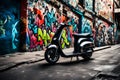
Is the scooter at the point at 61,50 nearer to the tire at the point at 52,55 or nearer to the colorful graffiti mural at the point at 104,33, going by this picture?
the tire at the point at 52,55

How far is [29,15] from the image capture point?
32.4 feet

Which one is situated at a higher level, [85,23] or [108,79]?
[85,23]

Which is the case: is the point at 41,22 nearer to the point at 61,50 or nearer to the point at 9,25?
the point at 9,25

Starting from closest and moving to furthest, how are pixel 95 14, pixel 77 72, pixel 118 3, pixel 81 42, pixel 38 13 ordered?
pixel 77 72 < pixel 81 42 < pixel 38 13 < pixel 95 14 < pixel 118 3

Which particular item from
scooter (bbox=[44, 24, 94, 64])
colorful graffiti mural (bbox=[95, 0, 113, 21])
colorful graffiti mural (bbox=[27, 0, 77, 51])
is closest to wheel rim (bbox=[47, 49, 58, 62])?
scooter (bbox=[44, 24, 94, 64])

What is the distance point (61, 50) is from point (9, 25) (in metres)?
3.10

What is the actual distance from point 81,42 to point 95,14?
12.0 meters

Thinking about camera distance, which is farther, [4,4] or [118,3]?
[118,3]

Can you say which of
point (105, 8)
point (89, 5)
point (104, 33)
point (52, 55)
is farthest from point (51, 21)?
point (105, 8)

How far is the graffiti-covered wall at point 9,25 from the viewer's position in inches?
335

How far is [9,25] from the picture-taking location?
29.2ft

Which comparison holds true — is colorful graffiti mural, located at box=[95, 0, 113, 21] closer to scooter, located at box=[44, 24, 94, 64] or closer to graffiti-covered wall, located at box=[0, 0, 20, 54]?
graffiti-covered wall, located at box=[0, 0, 20, 54]

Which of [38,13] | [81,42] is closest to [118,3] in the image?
[38,13]

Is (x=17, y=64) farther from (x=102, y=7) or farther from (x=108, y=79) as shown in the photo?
(x=102, y=7)
